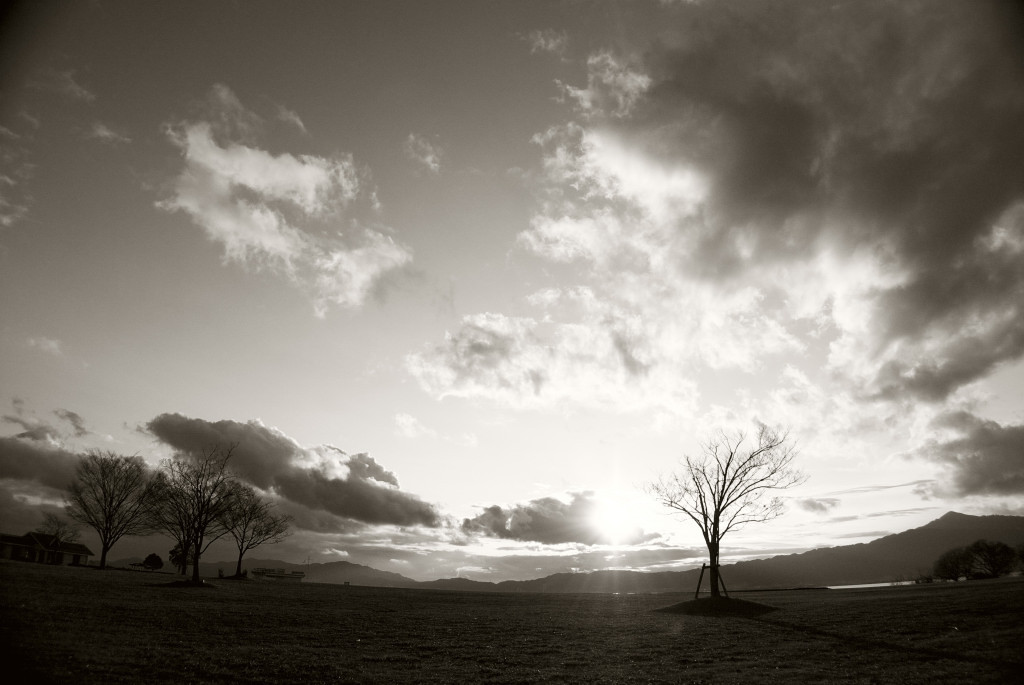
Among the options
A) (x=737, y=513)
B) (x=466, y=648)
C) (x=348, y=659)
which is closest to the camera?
(x=348, y=659)

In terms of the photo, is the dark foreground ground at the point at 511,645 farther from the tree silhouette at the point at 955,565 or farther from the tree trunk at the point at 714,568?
the tree silhouette at the point at 955,565

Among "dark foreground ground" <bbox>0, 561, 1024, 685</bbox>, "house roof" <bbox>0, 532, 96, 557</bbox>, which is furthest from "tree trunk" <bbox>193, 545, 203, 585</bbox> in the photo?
"house roof" <bbox>0, 532, 96, 557</bbox>

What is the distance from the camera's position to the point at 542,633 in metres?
26.6

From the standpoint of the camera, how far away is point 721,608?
119 ft

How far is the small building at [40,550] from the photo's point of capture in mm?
123312

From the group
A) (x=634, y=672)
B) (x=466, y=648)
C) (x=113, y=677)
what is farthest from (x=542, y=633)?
(x=113, y=677)

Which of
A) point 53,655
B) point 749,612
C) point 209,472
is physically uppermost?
point 209,472

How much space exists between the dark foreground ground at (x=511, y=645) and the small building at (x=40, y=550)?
424 ft

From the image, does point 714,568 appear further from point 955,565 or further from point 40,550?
point 40,550

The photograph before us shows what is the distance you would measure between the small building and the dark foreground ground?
129m

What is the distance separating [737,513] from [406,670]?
119ft

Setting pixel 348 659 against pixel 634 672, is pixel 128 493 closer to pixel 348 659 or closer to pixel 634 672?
pixel 348 659

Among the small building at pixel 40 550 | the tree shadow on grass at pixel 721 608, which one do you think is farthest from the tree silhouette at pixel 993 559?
the small building at pixel 40 550

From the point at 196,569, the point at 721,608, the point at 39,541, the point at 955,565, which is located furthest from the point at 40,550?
the point at 955,565
